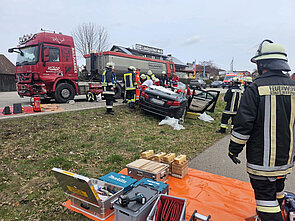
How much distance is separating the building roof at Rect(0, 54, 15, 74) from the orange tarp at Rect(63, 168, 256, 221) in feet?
115

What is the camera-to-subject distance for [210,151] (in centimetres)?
522

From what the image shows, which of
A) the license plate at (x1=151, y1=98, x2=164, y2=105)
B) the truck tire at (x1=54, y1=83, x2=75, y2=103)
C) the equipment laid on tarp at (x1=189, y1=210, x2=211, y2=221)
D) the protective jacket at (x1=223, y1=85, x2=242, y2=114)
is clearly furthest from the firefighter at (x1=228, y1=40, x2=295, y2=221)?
the truck tire at (x1=54, y1=83, x2=75, y2=103)

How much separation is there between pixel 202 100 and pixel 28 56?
27.6ft

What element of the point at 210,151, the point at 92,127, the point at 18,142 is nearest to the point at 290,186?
the point at 210,151

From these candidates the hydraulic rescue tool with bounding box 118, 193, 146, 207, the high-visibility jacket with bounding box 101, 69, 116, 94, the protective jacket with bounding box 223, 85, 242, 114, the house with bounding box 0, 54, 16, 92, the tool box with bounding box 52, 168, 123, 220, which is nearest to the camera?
the hydraulic rescue tool with bounding box 118, 193, 146, 207

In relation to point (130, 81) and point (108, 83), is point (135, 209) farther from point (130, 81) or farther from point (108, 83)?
point (130, 81)

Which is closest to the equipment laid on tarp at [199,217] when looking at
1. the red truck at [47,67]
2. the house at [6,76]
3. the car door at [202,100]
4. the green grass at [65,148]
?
the green grass at [65,148]

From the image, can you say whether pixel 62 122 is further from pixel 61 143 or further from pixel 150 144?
pixel 150 144

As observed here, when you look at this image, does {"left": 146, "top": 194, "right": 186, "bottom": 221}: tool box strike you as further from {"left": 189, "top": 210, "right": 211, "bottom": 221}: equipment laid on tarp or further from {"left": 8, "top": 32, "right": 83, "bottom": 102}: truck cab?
{"left": 8, "top": 32, "right": 83, "bottom": 102}: truck cab

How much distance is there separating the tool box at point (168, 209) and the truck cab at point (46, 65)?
9.07 meters

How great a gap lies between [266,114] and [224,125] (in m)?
5.29

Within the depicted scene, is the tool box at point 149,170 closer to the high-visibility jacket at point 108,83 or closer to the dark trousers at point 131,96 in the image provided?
the high-visibility jacket at point 108,83

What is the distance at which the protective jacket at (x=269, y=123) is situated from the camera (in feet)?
6.28

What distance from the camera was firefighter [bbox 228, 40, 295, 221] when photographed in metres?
1.92
